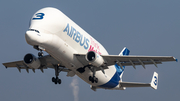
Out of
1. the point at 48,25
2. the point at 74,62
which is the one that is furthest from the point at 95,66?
the point at 48,25

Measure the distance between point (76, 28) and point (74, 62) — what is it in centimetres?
393

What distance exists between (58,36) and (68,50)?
2134 mm

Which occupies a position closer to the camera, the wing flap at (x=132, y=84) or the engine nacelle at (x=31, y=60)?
the engine nacelle at (x=31, y=60)

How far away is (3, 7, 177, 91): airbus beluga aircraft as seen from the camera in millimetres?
30984

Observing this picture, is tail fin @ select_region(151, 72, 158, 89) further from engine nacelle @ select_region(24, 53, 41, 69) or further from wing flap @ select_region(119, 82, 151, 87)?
engine nacelle @ select_region(24, 53, 41, 69)

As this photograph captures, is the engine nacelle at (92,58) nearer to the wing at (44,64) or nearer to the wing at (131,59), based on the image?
the wing at (131,59)

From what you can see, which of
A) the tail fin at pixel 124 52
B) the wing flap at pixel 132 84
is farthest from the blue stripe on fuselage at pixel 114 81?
the tail fin at pixel 124 52

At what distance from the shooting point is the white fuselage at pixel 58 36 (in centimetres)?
3059

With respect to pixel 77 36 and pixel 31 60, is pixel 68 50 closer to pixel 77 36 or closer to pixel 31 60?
pixel 77 36

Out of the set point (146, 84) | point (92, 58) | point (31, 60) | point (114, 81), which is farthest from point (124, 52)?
point (31, 60)

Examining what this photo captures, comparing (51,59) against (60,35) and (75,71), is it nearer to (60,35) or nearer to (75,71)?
(75,71)

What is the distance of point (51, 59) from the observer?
123ft

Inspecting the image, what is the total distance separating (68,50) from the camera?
33.0m

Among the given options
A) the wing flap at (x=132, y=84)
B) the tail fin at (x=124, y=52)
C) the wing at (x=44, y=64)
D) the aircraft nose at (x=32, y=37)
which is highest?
the aircraft nose at (x=32, y=37)
